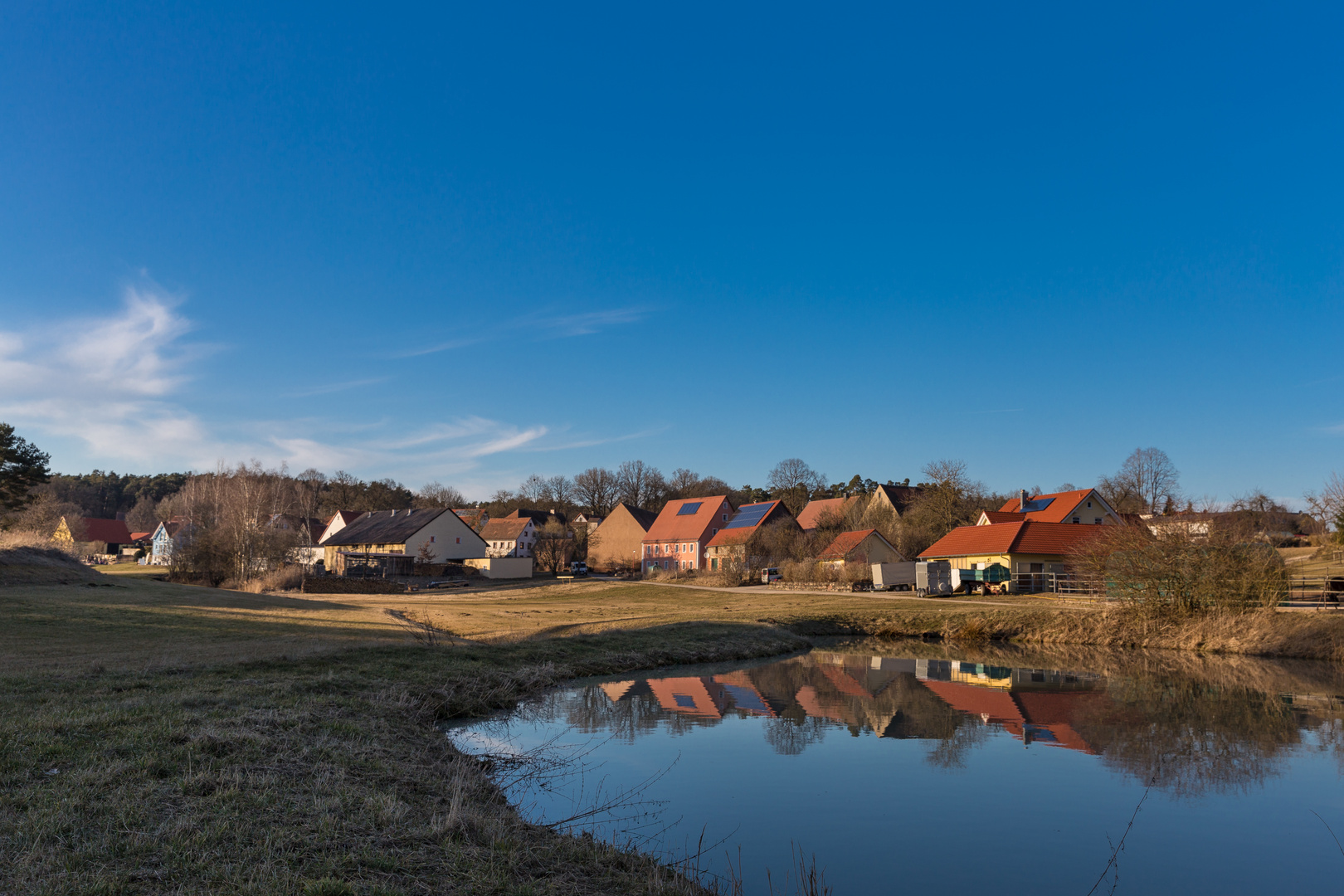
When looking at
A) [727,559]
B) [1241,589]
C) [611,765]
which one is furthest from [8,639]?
[727,559]

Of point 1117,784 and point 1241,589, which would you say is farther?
point 1241,589

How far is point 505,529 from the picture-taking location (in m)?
98.8

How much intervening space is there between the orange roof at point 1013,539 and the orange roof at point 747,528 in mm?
15847

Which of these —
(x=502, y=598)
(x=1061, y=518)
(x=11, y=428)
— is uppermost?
(x=11, y=428)

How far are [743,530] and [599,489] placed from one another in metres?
42.8

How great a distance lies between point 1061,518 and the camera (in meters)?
55.8

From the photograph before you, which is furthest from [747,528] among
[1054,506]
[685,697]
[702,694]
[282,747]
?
[282,747]

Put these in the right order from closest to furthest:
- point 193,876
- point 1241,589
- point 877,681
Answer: point 193,876
point 877,681
point 1241,589

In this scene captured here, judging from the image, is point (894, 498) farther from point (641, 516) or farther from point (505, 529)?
point (505, 529)

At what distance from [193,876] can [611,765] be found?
24.3 ft

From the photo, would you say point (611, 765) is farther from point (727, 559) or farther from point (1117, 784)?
point (727, 559)

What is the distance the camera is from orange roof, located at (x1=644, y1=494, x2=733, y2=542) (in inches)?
2894

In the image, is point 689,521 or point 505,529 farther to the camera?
point 505,529

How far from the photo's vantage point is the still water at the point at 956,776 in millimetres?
8398
